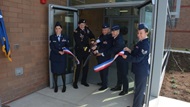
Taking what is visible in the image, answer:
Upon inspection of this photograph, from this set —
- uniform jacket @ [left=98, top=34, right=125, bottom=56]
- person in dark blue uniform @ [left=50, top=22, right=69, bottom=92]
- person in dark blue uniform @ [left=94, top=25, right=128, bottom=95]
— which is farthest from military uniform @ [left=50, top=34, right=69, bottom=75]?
uniform jacket @ [left=98, top=34, right=125, bottom=56]

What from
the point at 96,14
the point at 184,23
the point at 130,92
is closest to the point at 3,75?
the point at 130,92

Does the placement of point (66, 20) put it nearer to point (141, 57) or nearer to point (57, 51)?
point (57, 51)

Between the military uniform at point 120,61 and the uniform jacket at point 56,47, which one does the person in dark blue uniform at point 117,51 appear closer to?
the military uniform at point 120,61

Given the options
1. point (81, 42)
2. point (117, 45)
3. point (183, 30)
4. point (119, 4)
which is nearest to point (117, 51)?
point (117, 45)

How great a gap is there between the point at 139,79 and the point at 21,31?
2.37m

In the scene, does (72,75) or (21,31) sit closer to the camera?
(21,31)

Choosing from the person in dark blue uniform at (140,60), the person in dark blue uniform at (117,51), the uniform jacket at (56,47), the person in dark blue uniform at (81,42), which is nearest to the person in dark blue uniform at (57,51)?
the uniform jacket at (56,47)

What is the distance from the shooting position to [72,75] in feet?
14.9

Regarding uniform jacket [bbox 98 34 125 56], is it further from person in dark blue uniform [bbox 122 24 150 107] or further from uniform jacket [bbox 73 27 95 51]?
uniform jacket [bbox 73 27 95 51]

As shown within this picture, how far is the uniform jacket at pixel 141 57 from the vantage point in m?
2.65

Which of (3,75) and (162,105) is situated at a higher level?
(3,75)

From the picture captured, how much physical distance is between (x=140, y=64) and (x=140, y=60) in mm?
109

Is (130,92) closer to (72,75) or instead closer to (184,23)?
(72,75)

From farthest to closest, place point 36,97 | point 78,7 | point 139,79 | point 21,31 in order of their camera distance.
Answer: point 78,7, point 36,97, point 21,31, point 139,79
